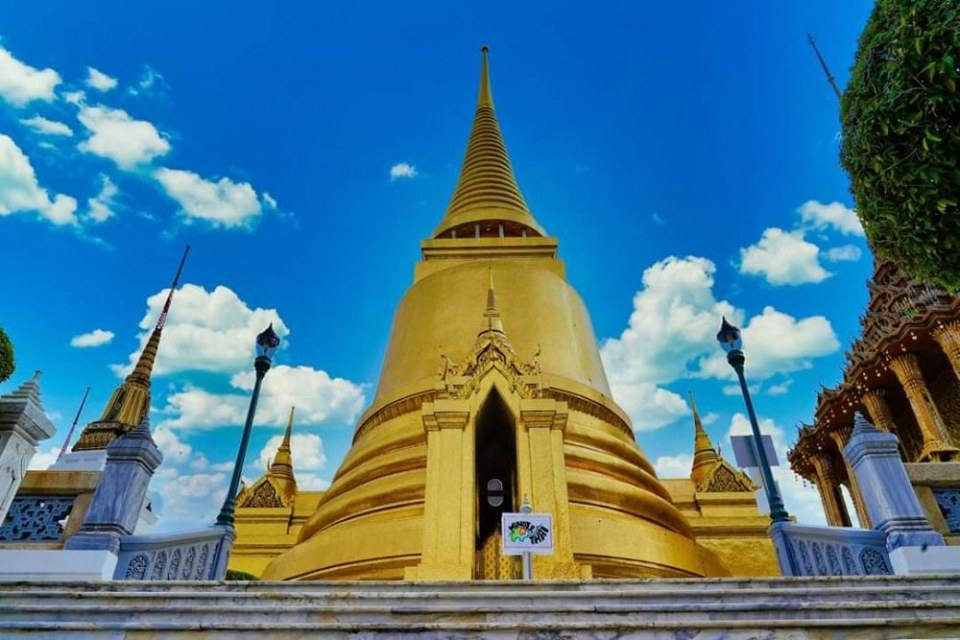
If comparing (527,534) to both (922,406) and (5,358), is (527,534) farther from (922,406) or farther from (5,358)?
(922,406)

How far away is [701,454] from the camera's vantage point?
1562 centimetres

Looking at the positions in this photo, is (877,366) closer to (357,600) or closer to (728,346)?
(728,346)

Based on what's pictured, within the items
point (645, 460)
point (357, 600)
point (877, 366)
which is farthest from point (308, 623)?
point (877, 366)

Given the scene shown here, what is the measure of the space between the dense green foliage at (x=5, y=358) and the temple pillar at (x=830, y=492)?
895 inches

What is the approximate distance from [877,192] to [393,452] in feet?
24.6

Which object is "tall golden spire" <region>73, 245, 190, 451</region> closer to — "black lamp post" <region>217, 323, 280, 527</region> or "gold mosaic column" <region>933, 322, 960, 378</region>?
"black lamp post" <region>217, 323, 280, 527</region>

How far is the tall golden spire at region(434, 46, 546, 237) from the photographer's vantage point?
16.8 m

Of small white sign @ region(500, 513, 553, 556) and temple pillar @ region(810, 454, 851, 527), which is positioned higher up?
temple pillar @ region(810, 454, 851, 527)

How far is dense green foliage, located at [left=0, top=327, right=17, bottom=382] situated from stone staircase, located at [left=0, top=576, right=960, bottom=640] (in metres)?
1.90

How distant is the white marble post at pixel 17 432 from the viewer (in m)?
5.16

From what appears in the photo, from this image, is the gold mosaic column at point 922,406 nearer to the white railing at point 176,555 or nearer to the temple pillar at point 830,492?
the temple pillar at point 830,492

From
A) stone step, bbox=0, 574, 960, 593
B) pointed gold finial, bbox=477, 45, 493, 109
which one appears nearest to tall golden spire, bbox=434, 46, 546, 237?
pointed gold finial, bbox=477, 45, 493, 109

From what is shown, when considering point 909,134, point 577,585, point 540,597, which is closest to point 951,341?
point 909,134

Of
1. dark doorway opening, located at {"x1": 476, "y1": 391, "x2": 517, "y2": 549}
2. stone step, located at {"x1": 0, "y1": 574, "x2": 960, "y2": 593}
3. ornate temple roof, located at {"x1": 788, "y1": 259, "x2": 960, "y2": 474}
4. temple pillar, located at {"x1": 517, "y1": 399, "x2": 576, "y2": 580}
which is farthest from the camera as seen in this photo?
ornate temple roof, located at {"x1": 788, "y1": 259, "x2": 960, "y2": 474}
